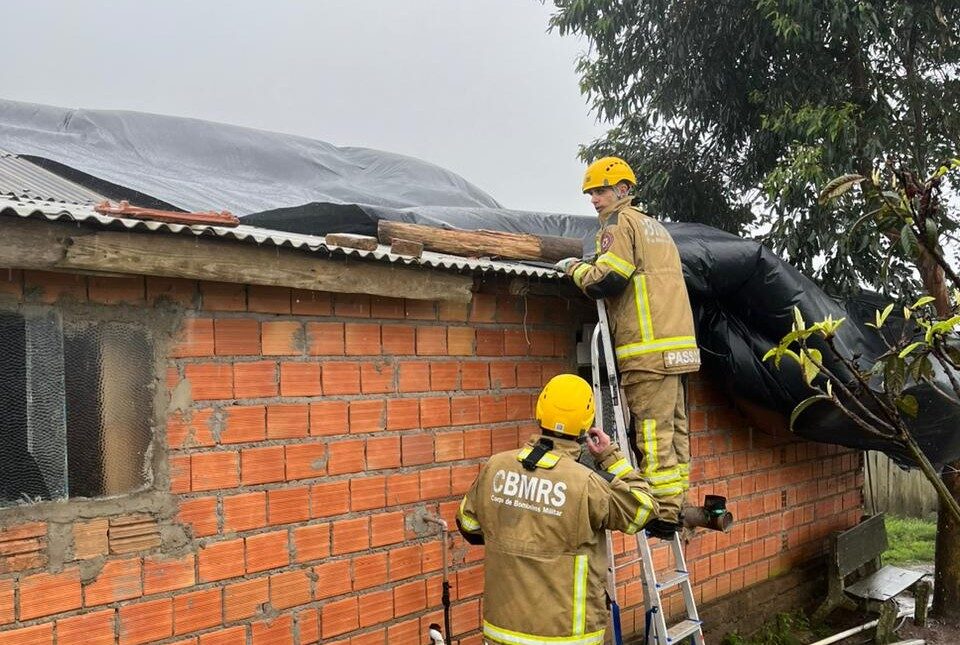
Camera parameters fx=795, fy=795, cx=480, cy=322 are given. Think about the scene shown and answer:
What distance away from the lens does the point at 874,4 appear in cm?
589

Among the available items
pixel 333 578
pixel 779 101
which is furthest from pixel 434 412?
pixel 779 101

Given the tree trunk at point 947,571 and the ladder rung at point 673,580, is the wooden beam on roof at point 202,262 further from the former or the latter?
the tree trunk at point 947,571

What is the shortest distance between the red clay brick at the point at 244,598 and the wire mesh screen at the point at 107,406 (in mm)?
560

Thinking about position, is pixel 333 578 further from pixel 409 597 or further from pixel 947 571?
pixel 947 571

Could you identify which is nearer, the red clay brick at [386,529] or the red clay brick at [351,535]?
the red clay brick at [351,535]

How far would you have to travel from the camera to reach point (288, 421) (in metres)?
3.11

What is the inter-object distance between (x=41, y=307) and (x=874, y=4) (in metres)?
5.94

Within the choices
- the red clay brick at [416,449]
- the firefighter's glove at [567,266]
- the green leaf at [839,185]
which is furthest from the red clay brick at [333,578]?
the green leaf at [839,185]

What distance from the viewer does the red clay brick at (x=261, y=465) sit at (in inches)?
117

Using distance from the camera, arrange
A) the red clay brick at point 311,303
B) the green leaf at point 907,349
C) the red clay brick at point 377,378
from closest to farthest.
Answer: the green leaf at point 907,349
the red clay brick at point 311,303
the red clay brick at point 377,378

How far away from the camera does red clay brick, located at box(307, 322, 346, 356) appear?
3.19 meters

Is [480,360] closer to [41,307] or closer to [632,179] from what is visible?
[632,179]

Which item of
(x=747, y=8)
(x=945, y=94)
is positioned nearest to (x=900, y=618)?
(x=945, y=94)

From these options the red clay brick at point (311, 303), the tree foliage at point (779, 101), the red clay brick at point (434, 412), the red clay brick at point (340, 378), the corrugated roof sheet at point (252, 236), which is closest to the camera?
the corrugated roof sheet at point (252, 236)
